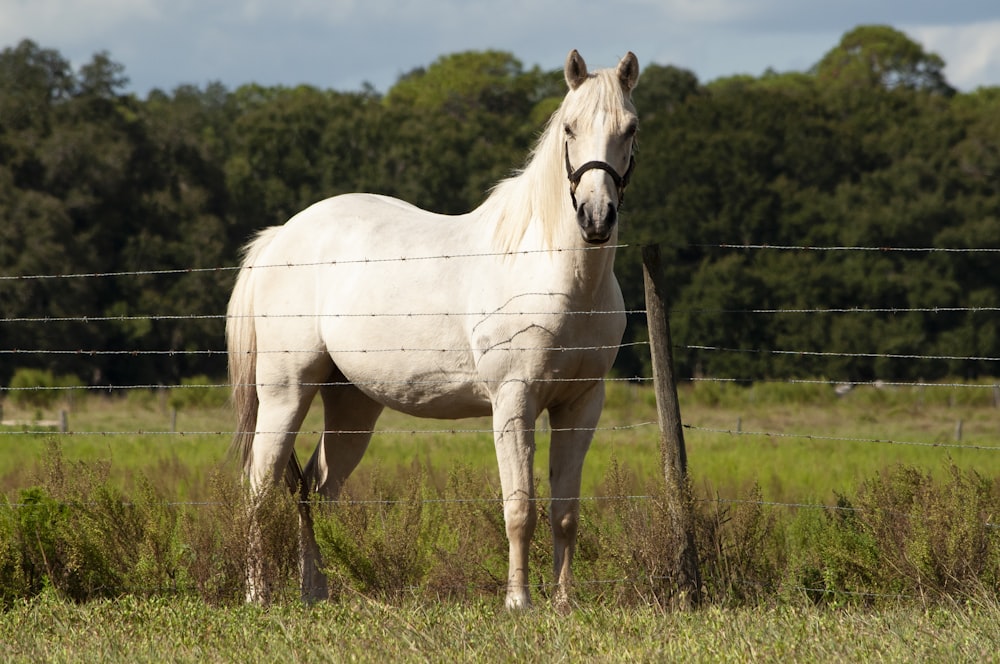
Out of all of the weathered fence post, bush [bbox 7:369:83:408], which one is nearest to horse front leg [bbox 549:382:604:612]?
the weathered fence post

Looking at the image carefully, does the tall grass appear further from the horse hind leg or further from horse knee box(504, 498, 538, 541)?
the horse hind leg

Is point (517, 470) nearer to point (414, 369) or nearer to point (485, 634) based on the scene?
point (414, 369)

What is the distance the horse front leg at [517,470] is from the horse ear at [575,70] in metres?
1.42

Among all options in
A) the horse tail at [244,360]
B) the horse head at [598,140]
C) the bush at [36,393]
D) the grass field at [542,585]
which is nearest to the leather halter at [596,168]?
the horse head at [598,140]

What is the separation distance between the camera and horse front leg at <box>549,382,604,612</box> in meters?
6.19

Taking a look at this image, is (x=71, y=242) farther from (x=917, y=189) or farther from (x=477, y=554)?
(x=477, y=554)

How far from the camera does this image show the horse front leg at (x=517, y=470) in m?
6.01

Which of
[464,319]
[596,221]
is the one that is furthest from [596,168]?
[464,319]

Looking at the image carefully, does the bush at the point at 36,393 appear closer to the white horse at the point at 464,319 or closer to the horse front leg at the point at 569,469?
the white horse at the point at 464,319

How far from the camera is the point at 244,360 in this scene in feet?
24.5

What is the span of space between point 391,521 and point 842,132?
37977 millimetres

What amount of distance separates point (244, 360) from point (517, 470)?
216cm

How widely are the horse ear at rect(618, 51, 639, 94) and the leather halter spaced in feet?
1.13

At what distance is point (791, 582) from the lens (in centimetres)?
662
